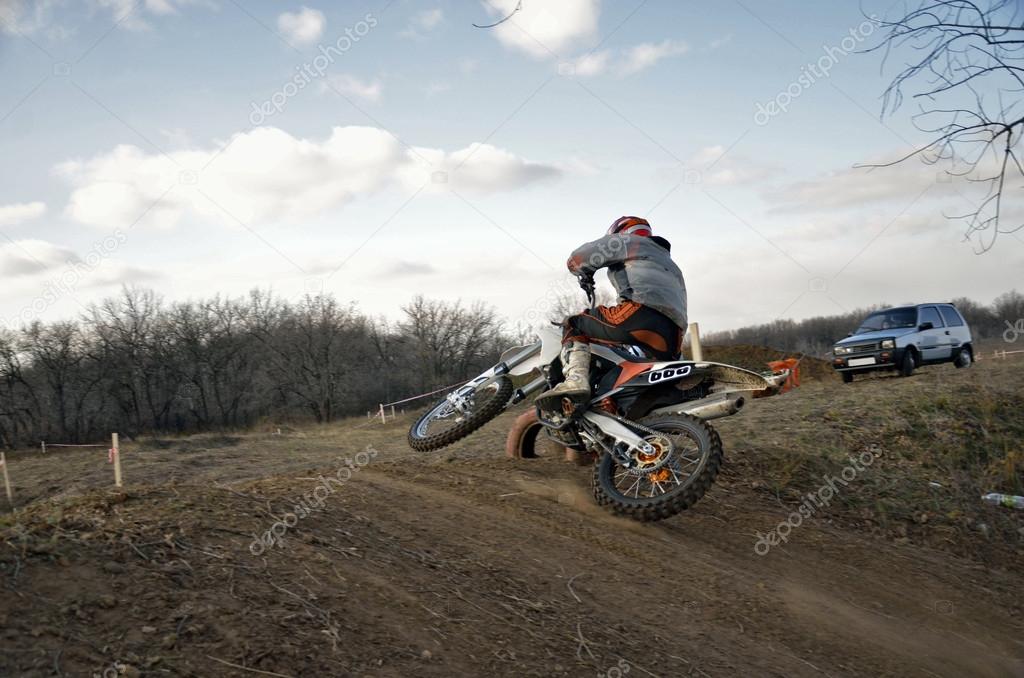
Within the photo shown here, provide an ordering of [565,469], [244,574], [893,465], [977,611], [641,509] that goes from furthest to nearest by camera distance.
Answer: [893,465] → [565,469] → [977,611] → [641,509] → [244,574]

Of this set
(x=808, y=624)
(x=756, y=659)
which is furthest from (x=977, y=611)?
(x=756, y=659)

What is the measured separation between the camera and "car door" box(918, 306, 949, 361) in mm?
21094

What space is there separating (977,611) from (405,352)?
6920 cm

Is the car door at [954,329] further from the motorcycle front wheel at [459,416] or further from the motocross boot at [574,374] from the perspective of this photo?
the motocross boot at [574,374]

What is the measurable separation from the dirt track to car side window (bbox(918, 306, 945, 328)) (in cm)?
1601

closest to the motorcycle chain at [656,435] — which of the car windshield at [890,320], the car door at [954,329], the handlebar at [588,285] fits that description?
the handlebar at [588,285]

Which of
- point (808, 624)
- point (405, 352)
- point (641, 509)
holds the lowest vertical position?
point (808, 624)

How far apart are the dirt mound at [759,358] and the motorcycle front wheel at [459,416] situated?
2275 centimetres

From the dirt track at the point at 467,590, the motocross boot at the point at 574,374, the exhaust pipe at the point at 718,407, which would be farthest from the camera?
the motocross boot at the point at 574,374

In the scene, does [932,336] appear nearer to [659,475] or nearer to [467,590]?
[659,475]

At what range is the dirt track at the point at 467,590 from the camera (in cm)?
305

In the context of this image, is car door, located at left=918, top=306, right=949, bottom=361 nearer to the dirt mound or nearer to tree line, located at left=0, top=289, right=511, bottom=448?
the dirt mound

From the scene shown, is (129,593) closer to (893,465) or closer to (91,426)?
(893,465)

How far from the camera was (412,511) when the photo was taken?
566 centimetres
